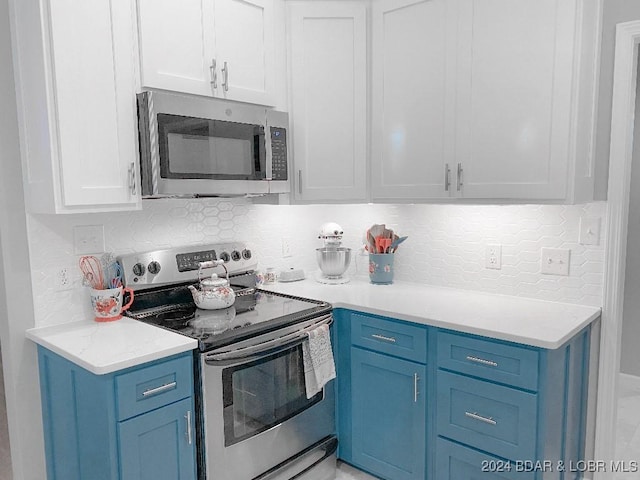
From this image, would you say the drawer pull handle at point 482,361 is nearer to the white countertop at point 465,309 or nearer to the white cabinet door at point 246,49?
the white countertop at point 465,309

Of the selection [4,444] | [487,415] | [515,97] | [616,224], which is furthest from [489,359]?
[4,444]

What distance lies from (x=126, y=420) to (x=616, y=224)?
83.1 inches

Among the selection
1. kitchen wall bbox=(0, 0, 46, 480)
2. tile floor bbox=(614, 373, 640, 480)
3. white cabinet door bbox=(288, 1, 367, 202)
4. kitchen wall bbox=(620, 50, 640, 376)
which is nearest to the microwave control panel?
white cabinet door bbox=(288, 1, 367, 202)

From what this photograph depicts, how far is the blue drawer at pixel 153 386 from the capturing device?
5.31 feet

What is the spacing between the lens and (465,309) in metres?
2.22

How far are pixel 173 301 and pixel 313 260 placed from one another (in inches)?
41.0

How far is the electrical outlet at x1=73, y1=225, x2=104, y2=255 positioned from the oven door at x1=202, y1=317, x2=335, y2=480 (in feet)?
2.47

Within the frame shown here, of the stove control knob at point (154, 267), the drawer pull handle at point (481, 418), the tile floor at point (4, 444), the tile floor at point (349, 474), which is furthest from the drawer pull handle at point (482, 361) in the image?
the tile floor at point (4, 444)

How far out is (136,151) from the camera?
77.0 inches

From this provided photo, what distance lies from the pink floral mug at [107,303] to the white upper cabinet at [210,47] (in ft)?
2.83

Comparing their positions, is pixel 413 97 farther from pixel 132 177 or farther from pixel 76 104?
pixel 76 104

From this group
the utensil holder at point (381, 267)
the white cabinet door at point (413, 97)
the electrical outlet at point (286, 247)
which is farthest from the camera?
the electrical outlet at point (286, 247)

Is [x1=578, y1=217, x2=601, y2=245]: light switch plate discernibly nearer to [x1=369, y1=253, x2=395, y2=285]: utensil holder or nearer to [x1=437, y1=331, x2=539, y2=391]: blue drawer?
[x1=437, y1=331, x2=539, y2=391]: blue drawer

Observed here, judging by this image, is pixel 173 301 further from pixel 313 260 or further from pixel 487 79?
pixel 487 79
